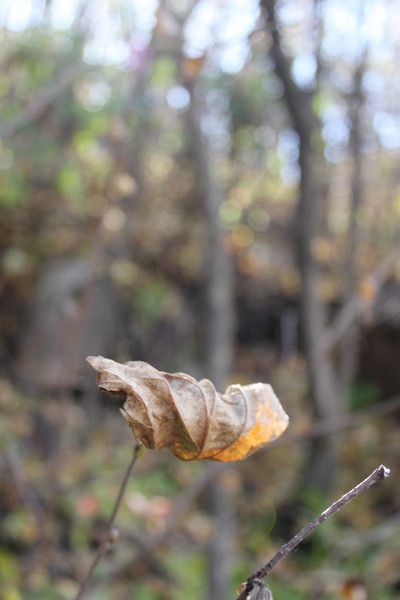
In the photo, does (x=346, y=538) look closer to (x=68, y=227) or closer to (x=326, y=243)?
(x=326, y=243)

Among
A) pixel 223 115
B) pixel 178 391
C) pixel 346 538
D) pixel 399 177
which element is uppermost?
pixel 223 115

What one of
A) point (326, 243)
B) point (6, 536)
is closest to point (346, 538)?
point (6, 536)

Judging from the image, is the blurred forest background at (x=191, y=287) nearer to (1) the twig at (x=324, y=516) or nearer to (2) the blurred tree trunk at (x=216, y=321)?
(2) the blurred tree trunk at (x=216, y=321)

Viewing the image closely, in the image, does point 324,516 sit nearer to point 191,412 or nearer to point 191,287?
point 191,412

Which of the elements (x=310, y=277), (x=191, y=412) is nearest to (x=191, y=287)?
(x=310, y=277)

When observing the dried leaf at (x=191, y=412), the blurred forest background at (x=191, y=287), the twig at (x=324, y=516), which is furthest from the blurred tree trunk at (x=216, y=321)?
the twig at (x=324, y=516)
